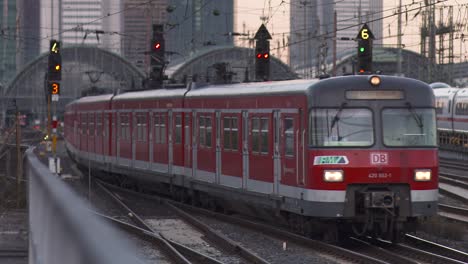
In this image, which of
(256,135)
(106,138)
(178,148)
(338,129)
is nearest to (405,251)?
(338,129)

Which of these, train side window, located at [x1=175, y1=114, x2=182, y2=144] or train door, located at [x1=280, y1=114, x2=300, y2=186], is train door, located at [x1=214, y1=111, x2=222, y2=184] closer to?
train side window, located at [x1=175, y1=114, x2=182, y2=144]

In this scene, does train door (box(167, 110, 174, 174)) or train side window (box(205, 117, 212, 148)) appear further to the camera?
train door (box(167, 110, 174, 174))

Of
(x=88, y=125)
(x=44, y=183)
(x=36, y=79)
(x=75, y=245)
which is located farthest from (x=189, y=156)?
(x=36, y=79)

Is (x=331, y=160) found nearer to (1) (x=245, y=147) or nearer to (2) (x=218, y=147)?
(1) (x=245, y=147)

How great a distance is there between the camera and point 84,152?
34531 millimetres

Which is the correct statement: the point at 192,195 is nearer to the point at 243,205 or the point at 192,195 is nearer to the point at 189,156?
the point at 189,156

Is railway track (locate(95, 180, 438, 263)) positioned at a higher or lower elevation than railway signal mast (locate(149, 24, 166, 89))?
lower

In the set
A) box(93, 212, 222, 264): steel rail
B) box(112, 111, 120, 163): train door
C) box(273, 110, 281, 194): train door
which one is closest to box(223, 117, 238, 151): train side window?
box(273, 110, 281, 194): train door

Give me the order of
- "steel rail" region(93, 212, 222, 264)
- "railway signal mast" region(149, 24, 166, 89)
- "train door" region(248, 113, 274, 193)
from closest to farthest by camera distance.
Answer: "steel rail" region(93, 212, 222, 264)
"train door" region(248, 113, 274, 193)
"railway signal mast" region(149, 24, 166, 89)

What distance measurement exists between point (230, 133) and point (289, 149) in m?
3.22

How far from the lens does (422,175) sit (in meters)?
14.3

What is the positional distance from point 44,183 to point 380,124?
395 inches

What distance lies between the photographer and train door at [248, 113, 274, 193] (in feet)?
52.3

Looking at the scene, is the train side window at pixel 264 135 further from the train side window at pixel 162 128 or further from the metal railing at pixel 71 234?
the metal railing at pixel 71 234
